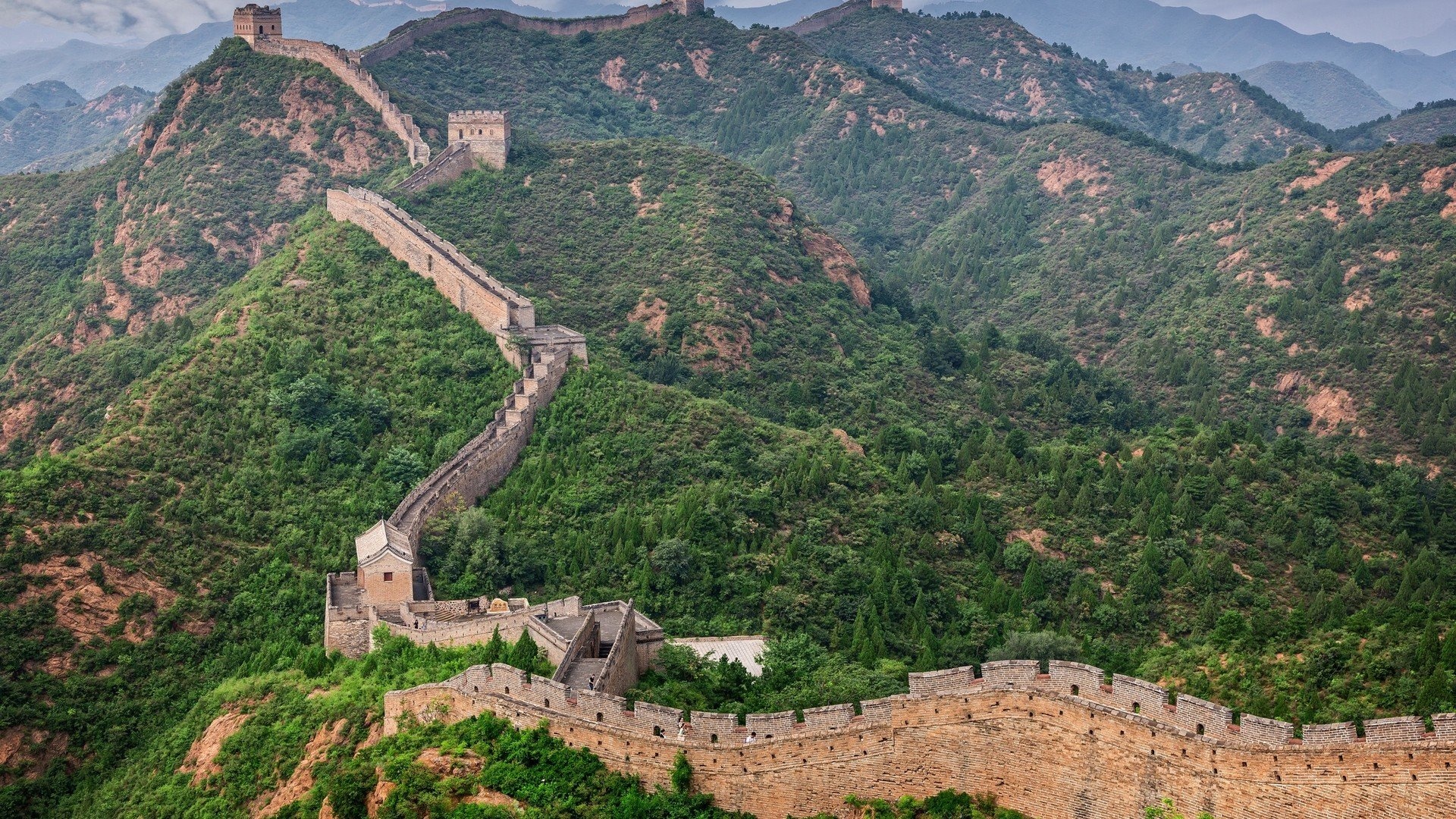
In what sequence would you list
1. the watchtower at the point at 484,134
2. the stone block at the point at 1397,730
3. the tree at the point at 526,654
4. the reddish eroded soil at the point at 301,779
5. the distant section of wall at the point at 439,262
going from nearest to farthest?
1. the stone block at the point at 1397,730
2. the tree at the point at 526,654
3. the reddish eroded soil at the point at 301,779
4. the distant section of wall at the point at 439,262
5. the watchtower at the point at 484,134

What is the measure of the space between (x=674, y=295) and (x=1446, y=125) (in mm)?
126749

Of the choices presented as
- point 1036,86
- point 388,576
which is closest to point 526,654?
point 388,576

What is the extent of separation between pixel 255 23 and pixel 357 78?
9.90 metres

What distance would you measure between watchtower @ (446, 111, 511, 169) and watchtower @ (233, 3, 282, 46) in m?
21.6

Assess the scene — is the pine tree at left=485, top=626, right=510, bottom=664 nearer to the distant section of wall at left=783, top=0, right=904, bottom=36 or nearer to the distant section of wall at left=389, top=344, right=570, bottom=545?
the distant section of wall at left=389, top=344, right=570, bottom=545

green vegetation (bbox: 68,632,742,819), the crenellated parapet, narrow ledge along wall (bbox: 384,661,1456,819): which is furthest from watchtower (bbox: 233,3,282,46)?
narrow ledge along wall (bbox: 384,661,1456,819)

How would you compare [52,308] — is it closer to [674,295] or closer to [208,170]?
[208,170]

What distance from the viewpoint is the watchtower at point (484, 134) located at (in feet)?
331

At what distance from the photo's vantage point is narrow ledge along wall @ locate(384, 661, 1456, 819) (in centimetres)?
3578

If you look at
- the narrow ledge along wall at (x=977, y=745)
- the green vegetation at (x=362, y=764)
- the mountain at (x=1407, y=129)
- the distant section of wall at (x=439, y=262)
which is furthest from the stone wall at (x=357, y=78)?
the mountain at (x=1407, y=129)

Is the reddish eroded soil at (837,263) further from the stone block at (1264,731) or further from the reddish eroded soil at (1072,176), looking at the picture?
the stone block at (1264,731)

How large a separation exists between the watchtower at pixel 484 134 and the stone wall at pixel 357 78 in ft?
7.00

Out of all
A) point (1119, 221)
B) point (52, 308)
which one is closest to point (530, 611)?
point (52, 308)

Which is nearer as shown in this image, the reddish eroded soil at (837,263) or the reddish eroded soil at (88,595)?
the reddish eroded soil at (88,595)
